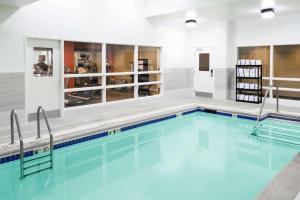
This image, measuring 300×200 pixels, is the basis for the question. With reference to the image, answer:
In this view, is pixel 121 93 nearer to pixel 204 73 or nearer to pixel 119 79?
pixel 119 79

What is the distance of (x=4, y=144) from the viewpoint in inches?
165

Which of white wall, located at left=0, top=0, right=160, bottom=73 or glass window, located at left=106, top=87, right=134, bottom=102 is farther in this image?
glass window, located at left=106, top=87, right=134, bottom=102

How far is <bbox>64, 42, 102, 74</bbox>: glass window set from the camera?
798cm

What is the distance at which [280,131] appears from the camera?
5.97 m

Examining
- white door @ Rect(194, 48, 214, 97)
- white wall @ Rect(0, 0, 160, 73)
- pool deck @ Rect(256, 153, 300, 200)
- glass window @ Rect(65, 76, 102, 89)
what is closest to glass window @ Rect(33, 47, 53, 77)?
white wall @ Rect(0, 0, 160, 73)

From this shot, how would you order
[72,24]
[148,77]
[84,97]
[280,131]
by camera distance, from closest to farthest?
[280,131] < [72,24] < [84,97] < [148,77]

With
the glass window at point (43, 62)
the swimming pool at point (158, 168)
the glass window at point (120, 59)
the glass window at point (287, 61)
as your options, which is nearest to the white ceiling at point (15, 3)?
the glass window at point (43, 62)

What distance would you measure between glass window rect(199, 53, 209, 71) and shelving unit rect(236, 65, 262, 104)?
123 centimetres

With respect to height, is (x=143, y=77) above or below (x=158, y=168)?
above

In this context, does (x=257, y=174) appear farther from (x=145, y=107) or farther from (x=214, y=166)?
(x=145, y=107)

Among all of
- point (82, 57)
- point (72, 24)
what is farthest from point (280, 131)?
point (82, 57)

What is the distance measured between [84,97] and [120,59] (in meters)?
1.81

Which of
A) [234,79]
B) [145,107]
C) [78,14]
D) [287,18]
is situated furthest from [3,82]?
[287,18]

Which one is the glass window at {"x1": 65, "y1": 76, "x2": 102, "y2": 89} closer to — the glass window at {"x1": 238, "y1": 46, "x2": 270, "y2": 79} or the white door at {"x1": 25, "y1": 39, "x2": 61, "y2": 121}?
the white door at {"x1": 25, "y1": 39, "x2": 61, "y2": 121}
